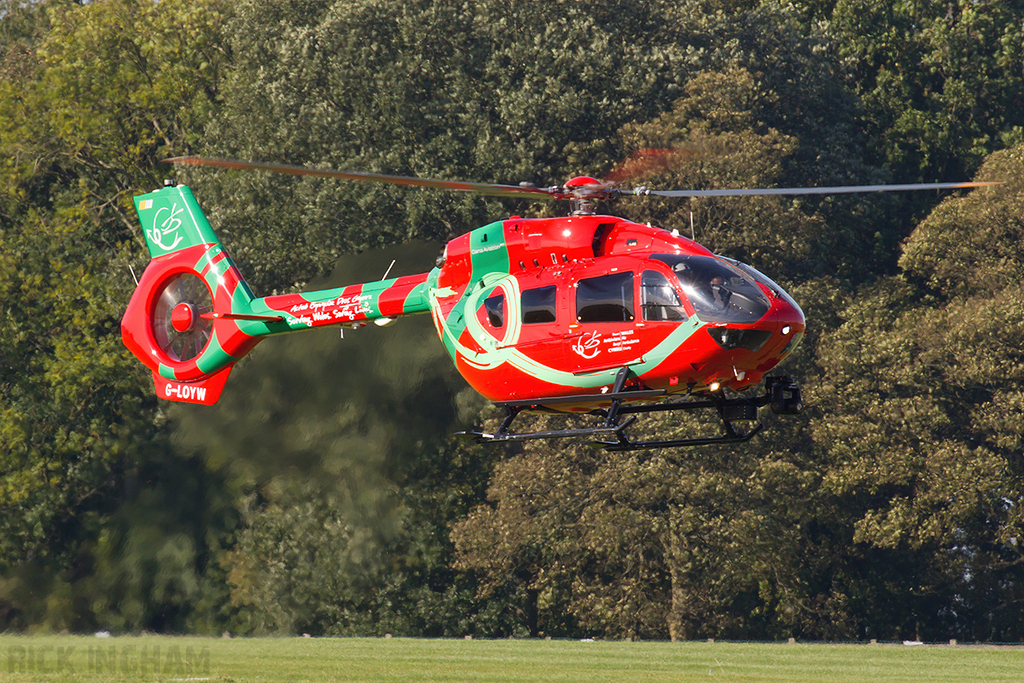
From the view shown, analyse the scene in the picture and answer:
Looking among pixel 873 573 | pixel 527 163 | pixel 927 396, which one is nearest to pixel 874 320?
pixel 927 396

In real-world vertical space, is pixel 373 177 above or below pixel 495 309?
above

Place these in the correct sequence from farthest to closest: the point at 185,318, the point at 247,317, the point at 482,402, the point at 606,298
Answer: the point at 482,402
the point at 185,318
the point at 247,317
the point at 606,298

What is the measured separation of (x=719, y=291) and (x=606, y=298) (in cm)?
130

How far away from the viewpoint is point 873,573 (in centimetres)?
3612

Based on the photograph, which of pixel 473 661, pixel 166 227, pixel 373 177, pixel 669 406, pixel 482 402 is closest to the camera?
pixel 373 177

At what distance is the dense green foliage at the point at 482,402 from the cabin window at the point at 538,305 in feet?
39.3

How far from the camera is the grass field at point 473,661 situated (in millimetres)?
20641

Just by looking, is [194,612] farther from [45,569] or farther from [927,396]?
[927,396]

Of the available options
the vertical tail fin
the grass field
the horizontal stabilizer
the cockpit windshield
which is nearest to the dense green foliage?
the grass field

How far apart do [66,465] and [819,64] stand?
22.9 metres

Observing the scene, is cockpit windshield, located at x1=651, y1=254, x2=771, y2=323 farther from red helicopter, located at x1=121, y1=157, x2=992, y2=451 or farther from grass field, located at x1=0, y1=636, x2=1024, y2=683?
grass field, located at x1=0, y1=636, x2=1024, y2=683

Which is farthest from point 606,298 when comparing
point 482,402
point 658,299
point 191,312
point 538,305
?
point 482,402

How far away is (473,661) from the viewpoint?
23.6 meters

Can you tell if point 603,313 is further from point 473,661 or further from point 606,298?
point 473,661
